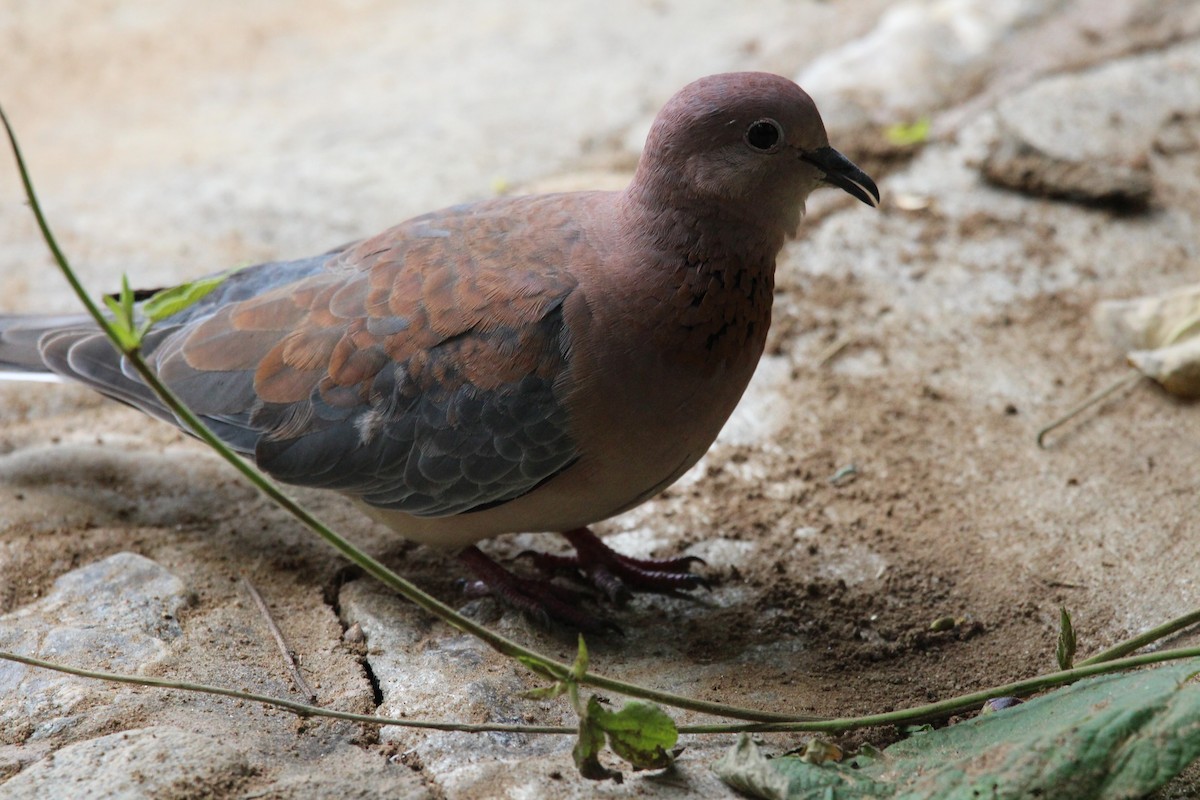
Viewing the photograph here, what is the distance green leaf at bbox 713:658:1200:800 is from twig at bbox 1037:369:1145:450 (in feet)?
4.95

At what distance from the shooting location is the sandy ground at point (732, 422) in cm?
305

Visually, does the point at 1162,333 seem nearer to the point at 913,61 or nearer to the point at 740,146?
the point at 740,146

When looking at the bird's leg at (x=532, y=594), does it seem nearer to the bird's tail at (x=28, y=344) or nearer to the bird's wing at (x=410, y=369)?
the bird's wing at (x=410, y=369)

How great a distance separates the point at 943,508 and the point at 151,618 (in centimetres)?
245

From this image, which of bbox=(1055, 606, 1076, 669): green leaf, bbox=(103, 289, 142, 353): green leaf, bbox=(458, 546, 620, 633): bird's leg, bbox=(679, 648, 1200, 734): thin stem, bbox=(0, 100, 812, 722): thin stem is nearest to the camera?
bbox=(103, 289, 142, 353): green leaf

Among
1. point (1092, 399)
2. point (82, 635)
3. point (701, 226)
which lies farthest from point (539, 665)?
point (1092, 399)

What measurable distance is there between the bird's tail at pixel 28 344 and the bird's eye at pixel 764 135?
7.55ft

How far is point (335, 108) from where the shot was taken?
22.5ft

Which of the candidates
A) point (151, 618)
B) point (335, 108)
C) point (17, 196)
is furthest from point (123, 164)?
point (151, 618)

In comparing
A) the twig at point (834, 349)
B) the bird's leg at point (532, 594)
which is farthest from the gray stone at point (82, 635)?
the twig at point (834, 349)

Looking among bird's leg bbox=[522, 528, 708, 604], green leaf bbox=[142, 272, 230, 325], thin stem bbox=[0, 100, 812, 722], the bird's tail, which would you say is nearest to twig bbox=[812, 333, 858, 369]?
bird's leg bbox=[522, 528, 708, 604]

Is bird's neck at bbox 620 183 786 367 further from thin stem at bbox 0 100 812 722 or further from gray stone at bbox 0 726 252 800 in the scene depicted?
gray stone at bbox 0 726 252 800

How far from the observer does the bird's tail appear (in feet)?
12.6

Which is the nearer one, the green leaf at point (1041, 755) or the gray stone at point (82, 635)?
the green leaf at point (1041, 755)
